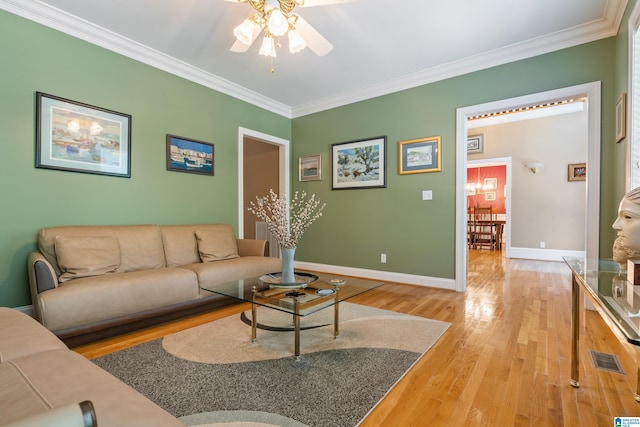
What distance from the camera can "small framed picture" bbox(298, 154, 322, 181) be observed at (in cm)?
477

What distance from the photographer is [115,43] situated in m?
2.95

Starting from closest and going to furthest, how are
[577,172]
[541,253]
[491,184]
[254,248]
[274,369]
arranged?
[274,369] → [254,248] → [577,172] → [541,253] → [491,184]

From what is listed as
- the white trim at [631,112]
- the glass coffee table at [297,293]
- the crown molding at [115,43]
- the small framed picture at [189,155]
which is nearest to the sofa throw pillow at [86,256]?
the glass coffee table at [297,293]

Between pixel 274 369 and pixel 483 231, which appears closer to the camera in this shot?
pixel 274 369

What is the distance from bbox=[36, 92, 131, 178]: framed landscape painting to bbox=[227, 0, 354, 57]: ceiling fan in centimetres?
161

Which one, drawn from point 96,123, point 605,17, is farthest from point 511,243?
point 96,123

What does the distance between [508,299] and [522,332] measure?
39.6 inches

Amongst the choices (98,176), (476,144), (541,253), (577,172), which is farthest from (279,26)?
(541,253)

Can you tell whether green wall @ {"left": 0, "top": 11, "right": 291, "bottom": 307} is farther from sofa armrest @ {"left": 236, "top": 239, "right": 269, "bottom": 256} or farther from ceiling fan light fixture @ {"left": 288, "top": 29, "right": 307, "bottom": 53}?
ceiling fan light fixture @ {"left": 288, "top": 29, "right": 307, "bottom": 53}

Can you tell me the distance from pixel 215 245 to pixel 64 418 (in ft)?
9.73

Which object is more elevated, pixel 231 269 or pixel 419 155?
pixel 419 155

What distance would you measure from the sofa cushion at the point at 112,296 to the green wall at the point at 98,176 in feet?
2.67

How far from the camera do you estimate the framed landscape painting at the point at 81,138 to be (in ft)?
8.41

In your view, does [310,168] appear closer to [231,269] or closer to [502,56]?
[231,269]
